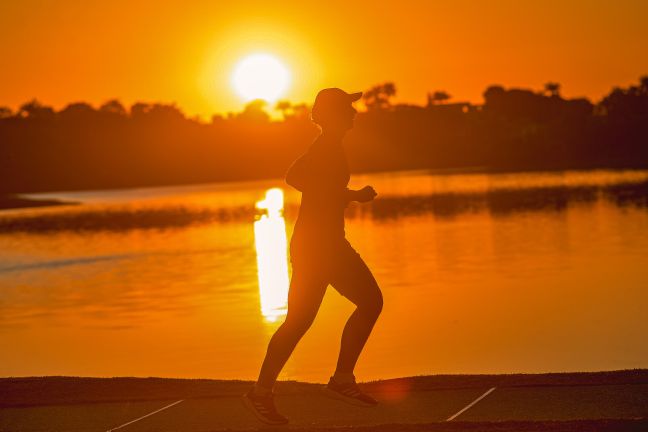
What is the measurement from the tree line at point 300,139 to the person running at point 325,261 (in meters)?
145

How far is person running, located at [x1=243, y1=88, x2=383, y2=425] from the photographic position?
26.9ft

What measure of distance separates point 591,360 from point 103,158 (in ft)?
492

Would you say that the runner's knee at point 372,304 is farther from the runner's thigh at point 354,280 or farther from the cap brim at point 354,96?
the cap brim at point 354,96

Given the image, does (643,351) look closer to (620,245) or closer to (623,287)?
(623,287)

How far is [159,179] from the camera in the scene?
167 meters

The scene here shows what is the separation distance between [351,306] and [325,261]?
11.5 metres

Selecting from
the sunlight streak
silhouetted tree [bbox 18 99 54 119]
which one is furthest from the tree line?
the sunlight streak

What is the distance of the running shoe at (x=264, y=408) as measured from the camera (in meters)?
7.81

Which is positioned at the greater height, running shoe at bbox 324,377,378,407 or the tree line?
the tree line

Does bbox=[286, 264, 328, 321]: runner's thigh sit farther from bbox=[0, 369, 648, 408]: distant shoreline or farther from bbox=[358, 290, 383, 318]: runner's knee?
bbox=[0, 369, 648, 408]: distant shoreline

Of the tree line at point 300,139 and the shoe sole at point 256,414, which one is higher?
the tree line at point 300,139

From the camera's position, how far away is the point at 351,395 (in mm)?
8219

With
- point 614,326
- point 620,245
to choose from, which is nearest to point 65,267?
point 620,245

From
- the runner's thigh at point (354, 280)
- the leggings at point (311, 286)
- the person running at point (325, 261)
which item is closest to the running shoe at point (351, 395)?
the person running at point (325, 261)
